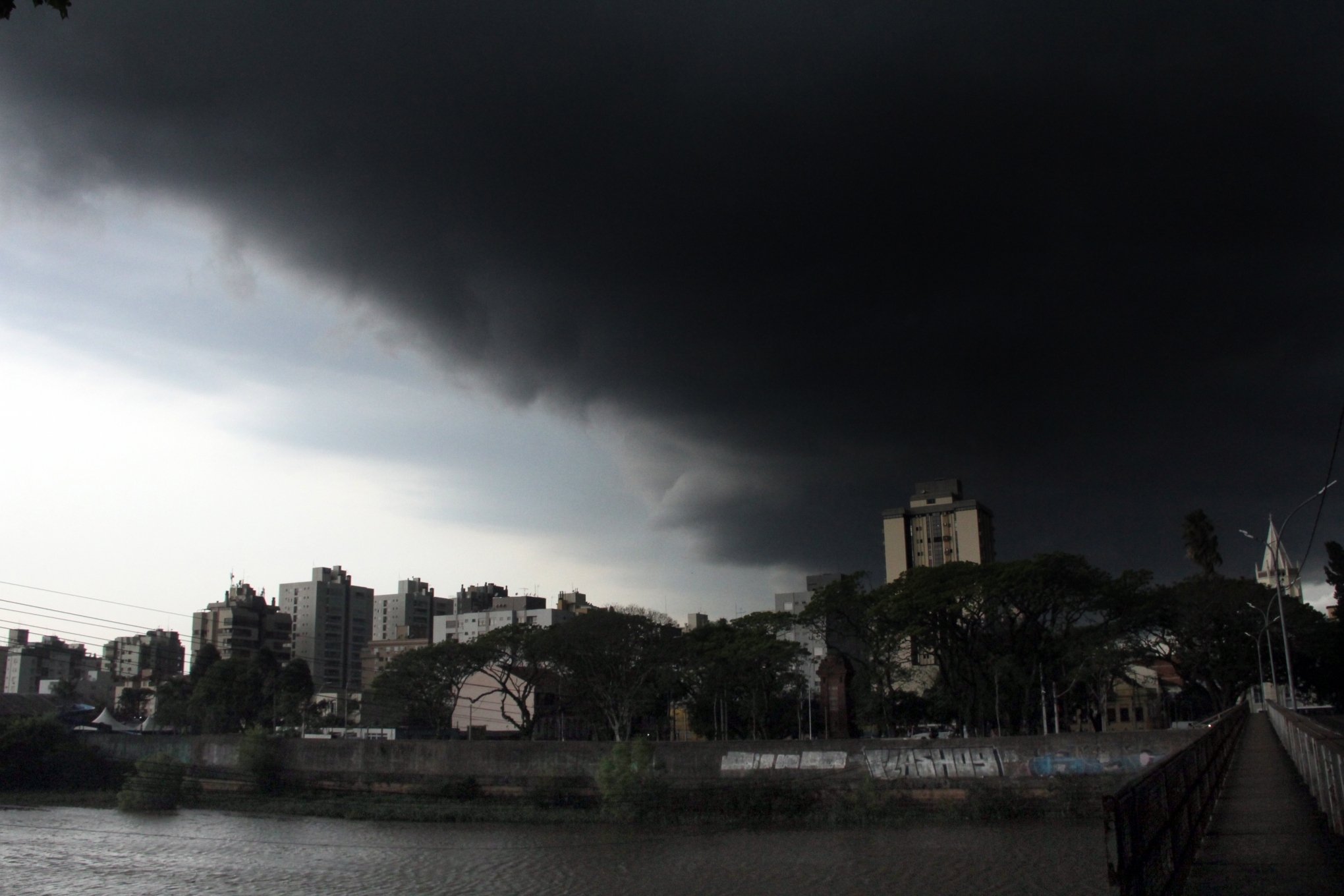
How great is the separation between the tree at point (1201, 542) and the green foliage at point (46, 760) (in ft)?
312

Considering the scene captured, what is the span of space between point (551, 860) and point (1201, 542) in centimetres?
8380

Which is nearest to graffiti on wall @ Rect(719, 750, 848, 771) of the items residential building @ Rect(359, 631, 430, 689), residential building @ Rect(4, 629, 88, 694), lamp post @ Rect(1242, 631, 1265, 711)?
lamp post @ Rect(1242, 631, 1265, 711)

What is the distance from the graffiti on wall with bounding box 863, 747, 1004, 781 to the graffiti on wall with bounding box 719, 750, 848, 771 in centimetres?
150

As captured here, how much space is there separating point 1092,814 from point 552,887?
896 inches

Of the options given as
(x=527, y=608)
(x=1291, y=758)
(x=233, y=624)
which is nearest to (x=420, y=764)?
(x=1291, y=758)

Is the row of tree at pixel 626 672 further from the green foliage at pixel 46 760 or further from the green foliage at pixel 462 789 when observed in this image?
the green foliage at pixel 46 760

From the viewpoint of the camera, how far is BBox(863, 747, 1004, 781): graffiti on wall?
43219 millimetres

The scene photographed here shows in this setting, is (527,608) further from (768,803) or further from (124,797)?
(768,803)

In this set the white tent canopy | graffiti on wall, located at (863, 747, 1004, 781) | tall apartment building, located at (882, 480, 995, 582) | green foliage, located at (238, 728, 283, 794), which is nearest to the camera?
graffiti on wall, located at (863, 747, 1004, 781)

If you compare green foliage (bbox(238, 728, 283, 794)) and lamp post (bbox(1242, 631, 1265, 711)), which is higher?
lamp post (bbox(1242, 631, 1265, 711))

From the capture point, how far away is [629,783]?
47125 millimetres

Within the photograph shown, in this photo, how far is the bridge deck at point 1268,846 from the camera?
416 inches

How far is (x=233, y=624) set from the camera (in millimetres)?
164000

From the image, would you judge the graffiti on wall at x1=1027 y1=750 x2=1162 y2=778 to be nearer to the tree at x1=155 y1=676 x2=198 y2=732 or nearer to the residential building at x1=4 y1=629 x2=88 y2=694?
the tree at x1=155 y1=676 x2=198 y2=732
